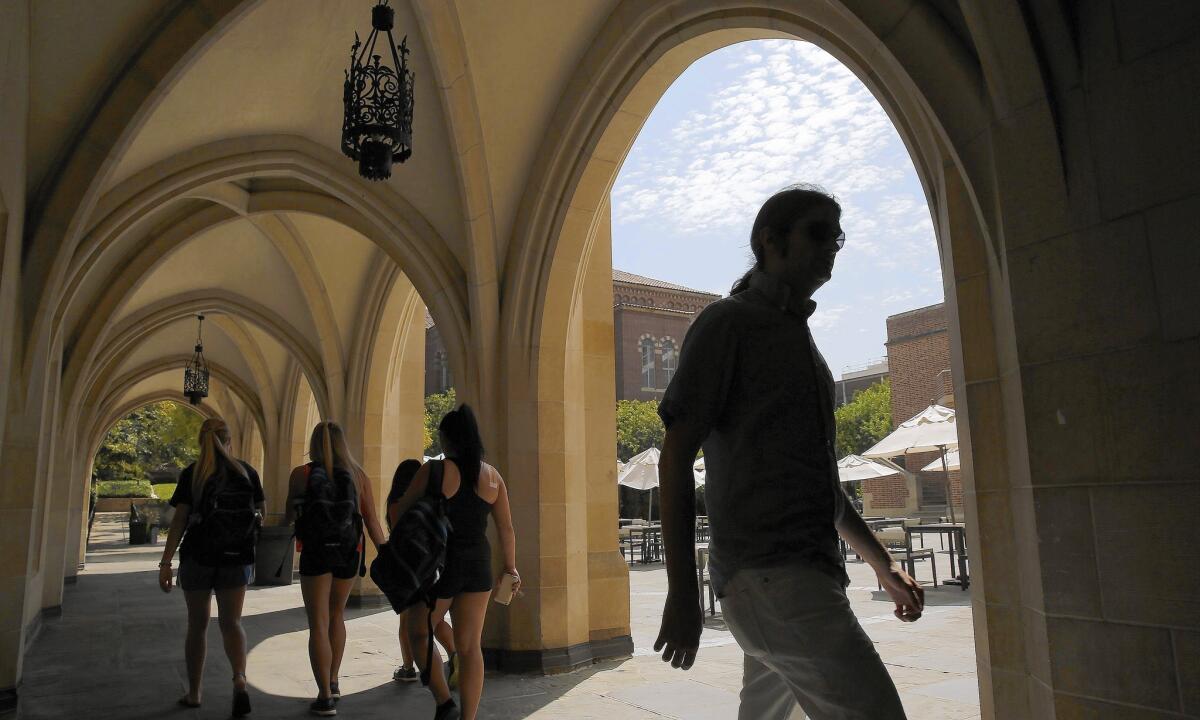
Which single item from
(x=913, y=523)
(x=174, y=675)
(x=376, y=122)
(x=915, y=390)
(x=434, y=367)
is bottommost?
(x=174, y=675)

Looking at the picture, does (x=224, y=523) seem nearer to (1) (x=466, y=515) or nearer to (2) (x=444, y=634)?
(2) (x=444, y=634)

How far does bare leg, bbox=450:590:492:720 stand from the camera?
365 centimetres

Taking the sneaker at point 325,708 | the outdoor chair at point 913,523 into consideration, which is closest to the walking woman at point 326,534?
the sneaker at point 325,708

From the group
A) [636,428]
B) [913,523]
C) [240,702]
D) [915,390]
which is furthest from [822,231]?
[636,428]

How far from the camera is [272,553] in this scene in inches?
476

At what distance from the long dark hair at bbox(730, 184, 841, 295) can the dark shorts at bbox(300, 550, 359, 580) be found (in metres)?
3.51

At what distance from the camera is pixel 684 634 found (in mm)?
1562

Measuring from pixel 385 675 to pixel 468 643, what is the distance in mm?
2467

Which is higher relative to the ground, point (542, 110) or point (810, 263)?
point (542, 110)

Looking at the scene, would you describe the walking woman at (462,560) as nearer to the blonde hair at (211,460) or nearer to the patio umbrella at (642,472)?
the blonde hair at (211,460)

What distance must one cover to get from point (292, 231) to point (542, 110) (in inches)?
226

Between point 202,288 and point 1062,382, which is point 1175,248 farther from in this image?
point 202,288

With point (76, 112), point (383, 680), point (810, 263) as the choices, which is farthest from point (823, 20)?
point (76, 112)

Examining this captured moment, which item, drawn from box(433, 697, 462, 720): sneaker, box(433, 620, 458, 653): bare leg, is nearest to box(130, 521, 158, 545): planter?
box(433, 620, 458, 653): bare leg
